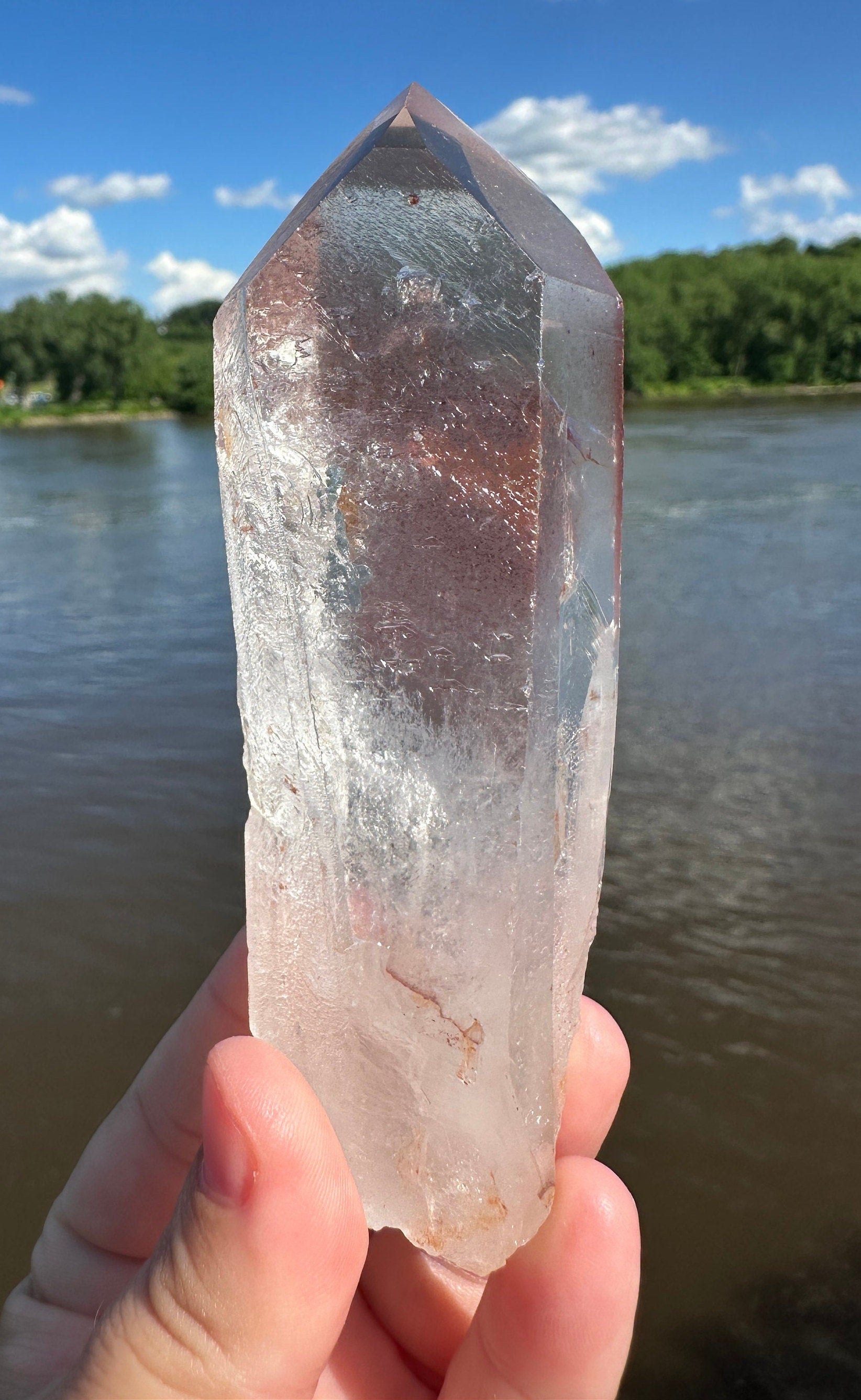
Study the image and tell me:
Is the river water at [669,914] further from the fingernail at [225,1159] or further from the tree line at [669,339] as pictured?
the tree line at [669,339]

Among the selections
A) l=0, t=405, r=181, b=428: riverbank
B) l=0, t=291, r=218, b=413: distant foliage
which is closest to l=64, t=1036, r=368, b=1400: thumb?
l=0, t=405, r=181, b=428: riverbank

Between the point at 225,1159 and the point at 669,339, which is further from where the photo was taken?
the point at 669,339

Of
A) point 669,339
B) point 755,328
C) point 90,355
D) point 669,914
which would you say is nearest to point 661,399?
point 669,339

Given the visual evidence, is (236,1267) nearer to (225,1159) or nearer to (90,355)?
(225,1159)

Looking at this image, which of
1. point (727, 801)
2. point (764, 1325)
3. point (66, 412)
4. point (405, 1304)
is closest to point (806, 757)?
point (727, 801)

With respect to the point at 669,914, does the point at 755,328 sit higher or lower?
higher

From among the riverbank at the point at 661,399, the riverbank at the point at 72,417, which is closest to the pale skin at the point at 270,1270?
the riverbank at the point at 661,399

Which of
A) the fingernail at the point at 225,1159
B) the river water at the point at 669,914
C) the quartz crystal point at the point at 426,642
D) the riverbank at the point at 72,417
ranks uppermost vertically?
the riverbank at the point at 72,417
